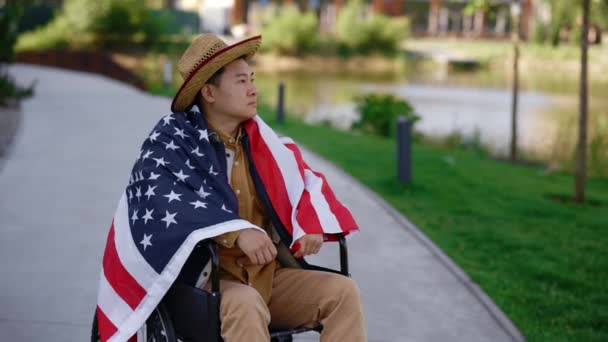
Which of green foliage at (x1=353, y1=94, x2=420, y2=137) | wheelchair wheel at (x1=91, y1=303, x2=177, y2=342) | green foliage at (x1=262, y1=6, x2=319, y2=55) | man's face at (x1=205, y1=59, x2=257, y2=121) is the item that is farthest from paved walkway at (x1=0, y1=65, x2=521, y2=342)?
green foliage at (x1=262, y1=6, x2=319, y2=55)

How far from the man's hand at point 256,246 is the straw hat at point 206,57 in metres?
0.63

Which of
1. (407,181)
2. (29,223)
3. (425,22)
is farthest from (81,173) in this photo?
(425,22)

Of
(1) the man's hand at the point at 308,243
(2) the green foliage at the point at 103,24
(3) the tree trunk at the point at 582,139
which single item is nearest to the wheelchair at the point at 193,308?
(1) the man's hand at the point at 308,243

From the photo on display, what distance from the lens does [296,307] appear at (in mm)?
3105


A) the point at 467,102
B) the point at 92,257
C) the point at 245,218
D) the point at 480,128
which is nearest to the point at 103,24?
the point at 467,102

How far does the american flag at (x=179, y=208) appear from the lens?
2.88m

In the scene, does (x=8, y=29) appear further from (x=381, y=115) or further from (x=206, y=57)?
(x=206, y=57)

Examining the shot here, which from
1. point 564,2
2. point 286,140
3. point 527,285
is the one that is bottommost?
point 527,285

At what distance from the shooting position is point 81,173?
905cm

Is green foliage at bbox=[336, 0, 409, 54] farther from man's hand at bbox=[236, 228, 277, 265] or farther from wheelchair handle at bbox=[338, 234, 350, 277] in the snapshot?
man's hand at bbox=[236, 228, 277, 265]

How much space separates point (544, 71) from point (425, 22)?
80.6 feet

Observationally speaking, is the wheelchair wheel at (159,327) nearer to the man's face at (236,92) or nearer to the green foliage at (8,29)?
the man's face at (236,92)

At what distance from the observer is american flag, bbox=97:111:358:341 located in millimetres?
2885

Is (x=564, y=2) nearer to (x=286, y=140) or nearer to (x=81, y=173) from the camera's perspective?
(x=81, y=173)
